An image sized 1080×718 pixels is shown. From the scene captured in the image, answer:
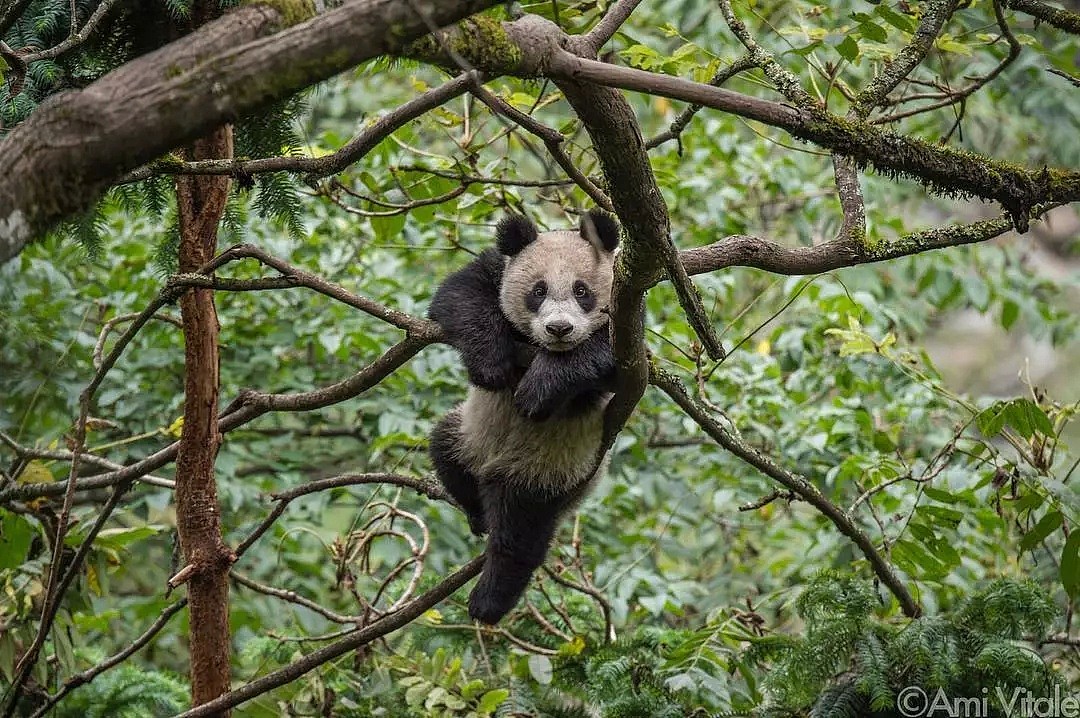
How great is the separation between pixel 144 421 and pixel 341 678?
2135 millimetres

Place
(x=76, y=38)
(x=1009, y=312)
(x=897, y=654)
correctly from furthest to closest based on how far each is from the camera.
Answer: (x=1009, y=312) → (x=897, y=654) → (x=76, y=38)

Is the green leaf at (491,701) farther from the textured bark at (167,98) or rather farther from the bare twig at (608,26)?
the textured bark at (167,98)

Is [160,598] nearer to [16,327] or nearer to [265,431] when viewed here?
[265,431]

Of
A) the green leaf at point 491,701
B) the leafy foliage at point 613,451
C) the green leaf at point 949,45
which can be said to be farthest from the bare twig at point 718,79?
the green leaf at point 491,701

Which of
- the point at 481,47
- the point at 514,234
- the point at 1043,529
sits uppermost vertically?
the point at 514,234

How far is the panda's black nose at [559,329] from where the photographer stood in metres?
4.22

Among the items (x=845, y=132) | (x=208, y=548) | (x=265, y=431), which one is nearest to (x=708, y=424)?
(x=845, y=132)

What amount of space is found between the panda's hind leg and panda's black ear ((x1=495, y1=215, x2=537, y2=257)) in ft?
2.89

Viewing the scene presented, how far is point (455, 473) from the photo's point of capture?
486 cm

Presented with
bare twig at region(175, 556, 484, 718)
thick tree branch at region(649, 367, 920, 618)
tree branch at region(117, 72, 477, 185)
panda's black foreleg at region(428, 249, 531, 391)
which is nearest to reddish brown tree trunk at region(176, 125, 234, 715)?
bare twig at region(175, 556, 484, 718)

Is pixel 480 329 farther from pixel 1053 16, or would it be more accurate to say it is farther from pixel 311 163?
pixel 1053 16

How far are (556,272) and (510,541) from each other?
50.3 inches

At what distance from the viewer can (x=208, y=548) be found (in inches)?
150

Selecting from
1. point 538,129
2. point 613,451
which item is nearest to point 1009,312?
point 613,451
